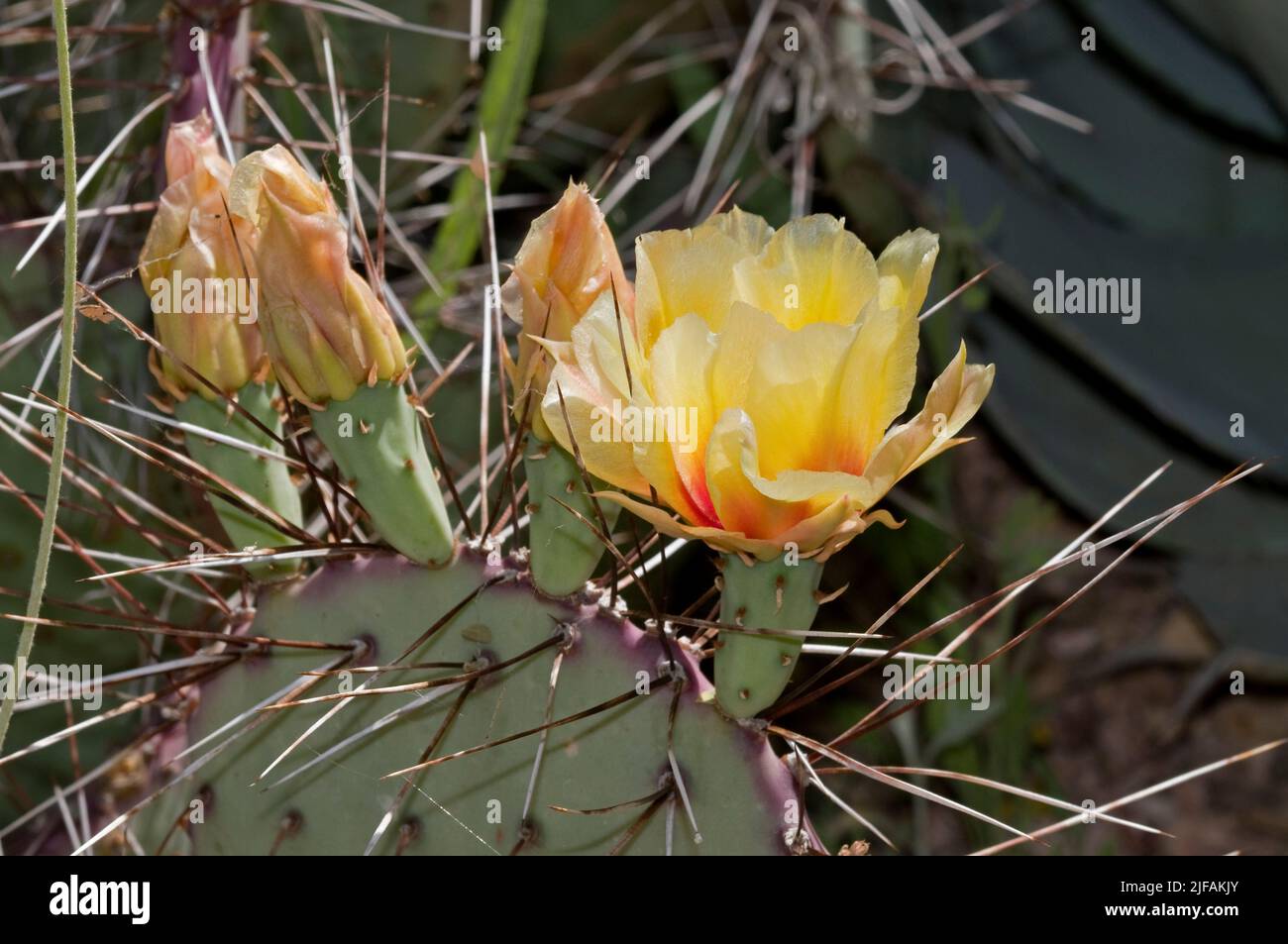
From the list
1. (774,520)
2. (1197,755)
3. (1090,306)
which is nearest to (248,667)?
(774,520)

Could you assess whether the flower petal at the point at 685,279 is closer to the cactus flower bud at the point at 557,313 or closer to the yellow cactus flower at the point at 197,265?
the cactus flower bud at the point at 557,313

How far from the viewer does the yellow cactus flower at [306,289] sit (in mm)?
547

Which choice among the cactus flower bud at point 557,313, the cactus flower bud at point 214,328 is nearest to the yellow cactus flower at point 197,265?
the cactus flower bud at point 214,328

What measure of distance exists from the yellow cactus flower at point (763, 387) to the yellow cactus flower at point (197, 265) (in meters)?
0.19

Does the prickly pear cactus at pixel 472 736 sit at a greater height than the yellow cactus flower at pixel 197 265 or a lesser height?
lesser

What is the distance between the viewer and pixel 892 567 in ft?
5.06

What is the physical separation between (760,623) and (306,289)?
25 cm

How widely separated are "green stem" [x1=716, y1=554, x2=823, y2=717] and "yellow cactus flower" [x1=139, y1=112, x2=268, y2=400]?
0.86ft

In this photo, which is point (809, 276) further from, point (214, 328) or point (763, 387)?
point (214, 328)

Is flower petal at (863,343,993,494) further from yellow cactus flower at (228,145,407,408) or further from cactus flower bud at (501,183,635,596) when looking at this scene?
yellow cactus flower at (228,145,407,408)

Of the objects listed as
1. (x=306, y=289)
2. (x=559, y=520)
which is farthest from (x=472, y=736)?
(x=306, y=289)

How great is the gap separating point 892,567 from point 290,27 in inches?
35.1

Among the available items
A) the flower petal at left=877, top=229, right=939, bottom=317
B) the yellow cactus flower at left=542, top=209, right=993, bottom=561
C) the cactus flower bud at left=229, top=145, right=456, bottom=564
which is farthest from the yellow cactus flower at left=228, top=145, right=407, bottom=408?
the flower petal at left=877, top=229, right=939, bottom=317

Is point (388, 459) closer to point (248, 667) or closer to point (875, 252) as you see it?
point (248, 667)
